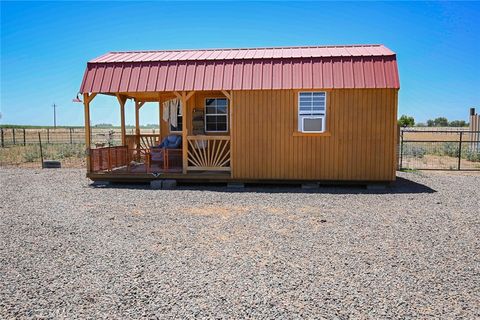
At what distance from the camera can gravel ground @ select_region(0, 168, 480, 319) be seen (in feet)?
11.2

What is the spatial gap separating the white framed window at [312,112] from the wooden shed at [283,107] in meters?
0.03

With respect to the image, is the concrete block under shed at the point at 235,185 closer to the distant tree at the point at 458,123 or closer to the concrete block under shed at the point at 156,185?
the concrete block under shed at the point at 156,185

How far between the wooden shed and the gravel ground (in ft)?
4.81

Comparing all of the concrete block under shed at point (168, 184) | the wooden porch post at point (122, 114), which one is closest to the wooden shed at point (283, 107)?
the concrete block under shed at point (168, 184)

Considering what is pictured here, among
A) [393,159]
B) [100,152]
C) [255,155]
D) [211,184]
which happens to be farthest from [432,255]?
[100,152]

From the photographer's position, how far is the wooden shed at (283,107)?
9398mm

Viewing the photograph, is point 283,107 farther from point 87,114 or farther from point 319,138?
point 87,114

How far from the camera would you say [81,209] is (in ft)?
24.4

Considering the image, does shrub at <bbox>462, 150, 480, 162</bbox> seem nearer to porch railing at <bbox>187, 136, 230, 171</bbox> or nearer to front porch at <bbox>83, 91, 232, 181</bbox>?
front porch at <bbox>83, 91, 232, 181</bbox>

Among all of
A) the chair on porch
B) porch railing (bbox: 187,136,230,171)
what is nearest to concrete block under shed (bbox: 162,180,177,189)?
porch railing (bbox: 187,136,230,171)

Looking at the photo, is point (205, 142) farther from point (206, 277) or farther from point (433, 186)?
point (206, 277)

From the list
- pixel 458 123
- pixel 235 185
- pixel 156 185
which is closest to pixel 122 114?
pixel 156 185

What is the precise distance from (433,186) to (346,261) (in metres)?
6.64

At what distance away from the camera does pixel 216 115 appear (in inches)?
457
